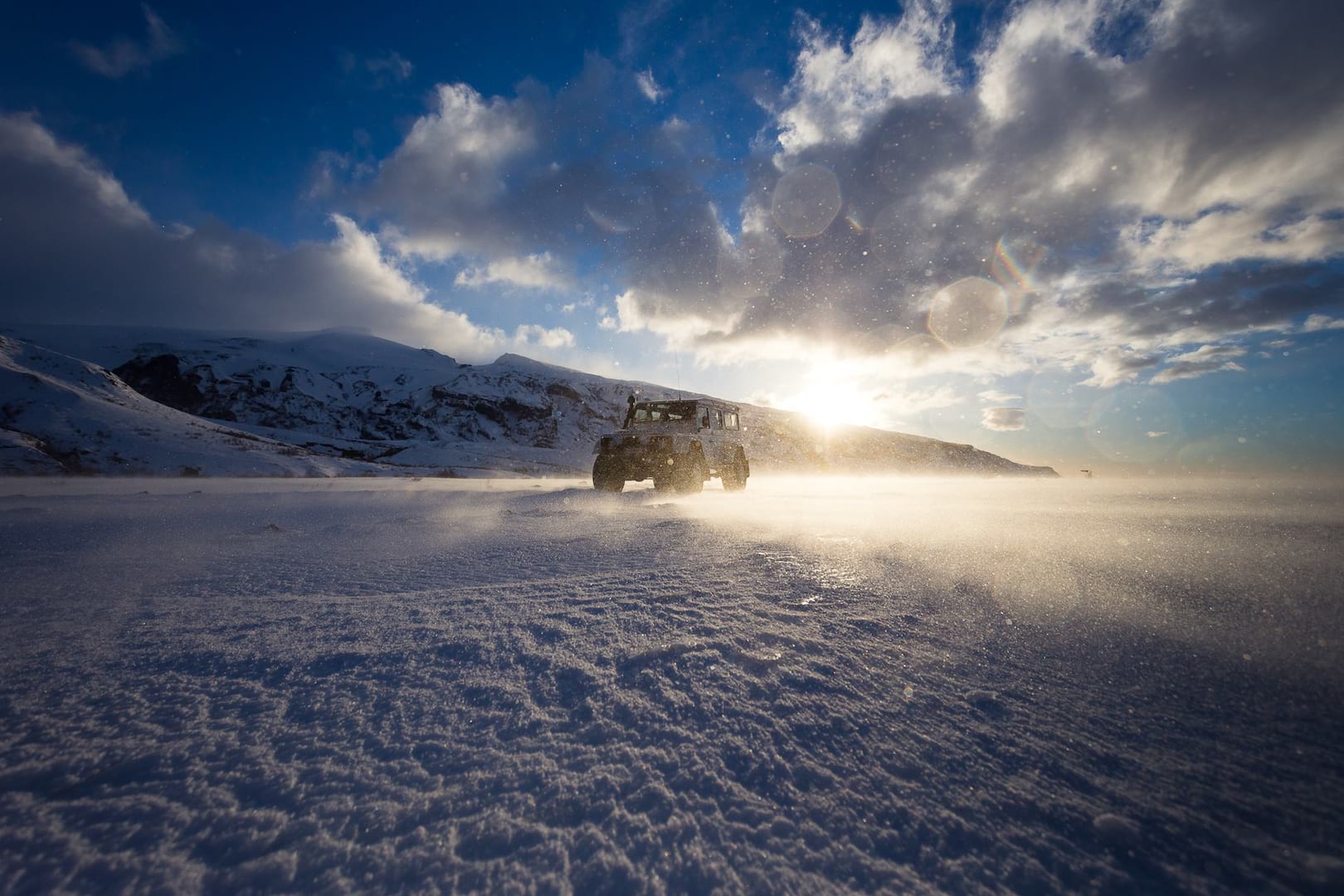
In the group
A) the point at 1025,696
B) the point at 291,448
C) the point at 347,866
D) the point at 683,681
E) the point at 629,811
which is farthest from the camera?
the point at 291,448

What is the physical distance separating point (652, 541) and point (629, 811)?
246 cm

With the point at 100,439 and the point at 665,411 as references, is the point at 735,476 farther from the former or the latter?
the point at 100,439

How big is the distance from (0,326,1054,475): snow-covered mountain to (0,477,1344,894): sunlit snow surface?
116 feet

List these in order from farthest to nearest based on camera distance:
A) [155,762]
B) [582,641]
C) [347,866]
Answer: [582,641], [155,762], [347,866]

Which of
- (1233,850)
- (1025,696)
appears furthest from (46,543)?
Answer: (1233,850)

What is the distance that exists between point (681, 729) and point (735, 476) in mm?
10348

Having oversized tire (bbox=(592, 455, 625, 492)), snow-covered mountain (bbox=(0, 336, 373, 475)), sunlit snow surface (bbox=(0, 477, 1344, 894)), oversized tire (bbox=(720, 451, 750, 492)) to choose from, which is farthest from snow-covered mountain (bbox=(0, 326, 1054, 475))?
sunlit snow surface (bbox=(0, 477, 1344, 894))

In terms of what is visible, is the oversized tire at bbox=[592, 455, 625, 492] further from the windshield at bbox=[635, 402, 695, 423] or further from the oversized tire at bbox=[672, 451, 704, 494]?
the windshield at bbox=[635, 402, 695, 423]

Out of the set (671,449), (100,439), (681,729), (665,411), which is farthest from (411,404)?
(681,729)

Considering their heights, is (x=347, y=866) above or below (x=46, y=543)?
above

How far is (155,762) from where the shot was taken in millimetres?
1007

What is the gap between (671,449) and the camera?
9344mm

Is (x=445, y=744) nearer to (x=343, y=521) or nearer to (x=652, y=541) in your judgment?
(x=652, y=541)

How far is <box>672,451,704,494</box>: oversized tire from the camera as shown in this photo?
9.40m
